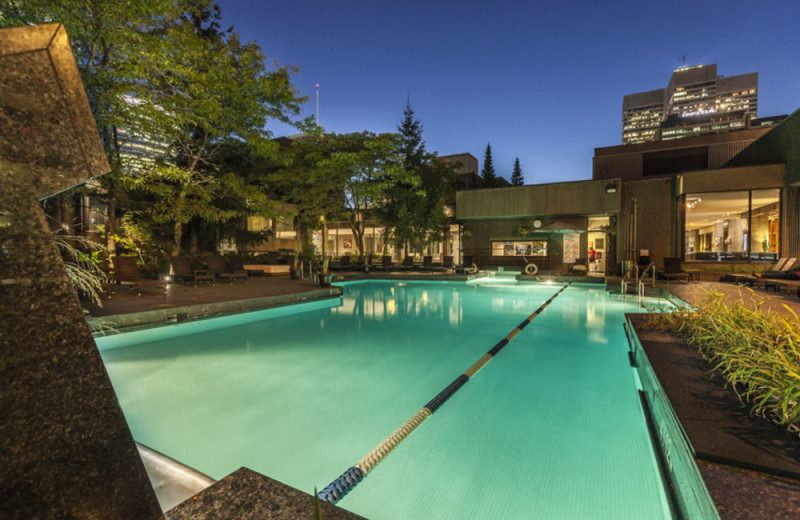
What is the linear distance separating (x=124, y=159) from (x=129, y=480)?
11241 mm

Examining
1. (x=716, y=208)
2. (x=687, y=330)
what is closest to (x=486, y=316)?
(x=687, y=330)

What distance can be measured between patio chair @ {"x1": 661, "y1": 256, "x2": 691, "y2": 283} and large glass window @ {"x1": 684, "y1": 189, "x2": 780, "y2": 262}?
232 centimetres

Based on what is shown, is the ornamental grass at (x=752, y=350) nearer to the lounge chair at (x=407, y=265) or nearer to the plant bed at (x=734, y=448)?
the plant bed at (x=734, y=448)

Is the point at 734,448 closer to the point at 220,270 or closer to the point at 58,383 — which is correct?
the point at 58,383

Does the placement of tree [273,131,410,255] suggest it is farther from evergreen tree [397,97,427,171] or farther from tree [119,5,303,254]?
evergreen tree [397,97,427,171]

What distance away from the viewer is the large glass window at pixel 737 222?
12.6 m

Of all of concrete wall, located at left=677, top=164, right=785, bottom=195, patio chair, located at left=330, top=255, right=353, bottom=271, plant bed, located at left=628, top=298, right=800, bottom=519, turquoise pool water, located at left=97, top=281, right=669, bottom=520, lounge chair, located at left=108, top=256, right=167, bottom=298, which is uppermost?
concrete wall, located at left=677, top=164, right=785, bottom=195

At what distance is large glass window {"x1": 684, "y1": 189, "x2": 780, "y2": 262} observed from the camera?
12641mm

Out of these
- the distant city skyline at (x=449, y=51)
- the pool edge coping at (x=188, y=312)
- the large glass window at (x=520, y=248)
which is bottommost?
the pool edge coping at (x=188, y=312)

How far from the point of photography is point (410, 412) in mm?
3602

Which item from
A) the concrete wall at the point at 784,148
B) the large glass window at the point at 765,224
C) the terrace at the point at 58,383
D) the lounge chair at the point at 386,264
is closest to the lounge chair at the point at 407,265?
the lounge chair at the point at 386,264

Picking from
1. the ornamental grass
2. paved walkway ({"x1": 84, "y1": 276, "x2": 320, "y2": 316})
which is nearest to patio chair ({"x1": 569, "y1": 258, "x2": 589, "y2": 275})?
the ornamental grass

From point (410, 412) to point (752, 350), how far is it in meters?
2.78

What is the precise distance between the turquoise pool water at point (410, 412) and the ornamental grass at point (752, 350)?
2.67ft
